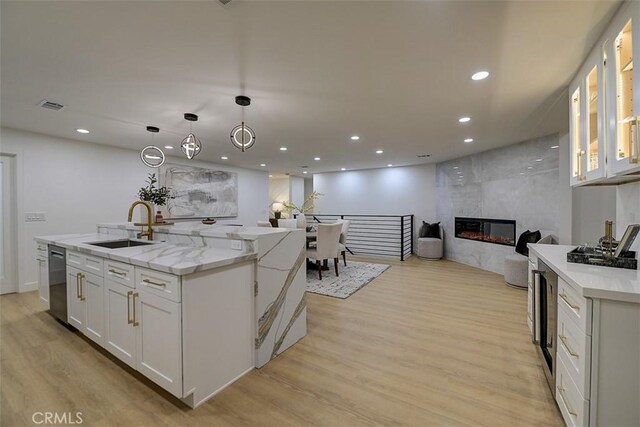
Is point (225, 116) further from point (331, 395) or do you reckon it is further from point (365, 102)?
point (331, 395)

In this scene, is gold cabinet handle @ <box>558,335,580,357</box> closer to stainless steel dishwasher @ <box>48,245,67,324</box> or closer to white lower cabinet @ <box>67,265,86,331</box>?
white lower cabinet @ <box>67,265,86,331</box>

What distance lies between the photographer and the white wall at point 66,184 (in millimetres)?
3992

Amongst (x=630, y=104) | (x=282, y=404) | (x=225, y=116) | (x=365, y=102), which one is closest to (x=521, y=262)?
(x=630, y=104)

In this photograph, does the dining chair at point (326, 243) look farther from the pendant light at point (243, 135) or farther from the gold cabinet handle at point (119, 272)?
the gold cabinet handle at point (119, 272)

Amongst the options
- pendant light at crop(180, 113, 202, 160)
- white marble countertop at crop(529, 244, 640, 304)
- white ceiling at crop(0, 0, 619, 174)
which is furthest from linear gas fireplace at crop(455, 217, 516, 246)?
pendant light at crop(180, 113, 202, 160)

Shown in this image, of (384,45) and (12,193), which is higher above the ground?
(384,45)

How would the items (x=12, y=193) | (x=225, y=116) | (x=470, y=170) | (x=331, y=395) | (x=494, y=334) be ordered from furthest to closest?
(x=470, y=170) → (x=12, y=193) → (x=225, y=116) → (x=494, y=334) → (x=331, y=395)

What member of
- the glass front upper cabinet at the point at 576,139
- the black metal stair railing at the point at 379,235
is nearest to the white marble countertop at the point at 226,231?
the glass front upper cabinet at the point at 576,139

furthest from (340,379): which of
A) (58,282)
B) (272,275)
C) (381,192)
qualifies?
(381,192)

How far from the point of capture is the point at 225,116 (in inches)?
129

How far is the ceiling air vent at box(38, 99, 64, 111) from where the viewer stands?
2.85 metres

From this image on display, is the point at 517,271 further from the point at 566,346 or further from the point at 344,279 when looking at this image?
the point at 566,346

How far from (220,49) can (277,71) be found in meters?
0.47

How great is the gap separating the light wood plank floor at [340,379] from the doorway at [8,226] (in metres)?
1.20
